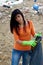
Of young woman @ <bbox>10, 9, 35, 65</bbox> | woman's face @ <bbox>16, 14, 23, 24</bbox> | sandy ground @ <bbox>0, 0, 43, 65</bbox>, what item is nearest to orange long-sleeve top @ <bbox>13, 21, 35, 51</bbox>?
young woman @ <bbox>10, 9, 35, 65</bbox>

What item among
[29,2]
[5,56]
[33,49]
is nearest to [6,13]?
[29,2]

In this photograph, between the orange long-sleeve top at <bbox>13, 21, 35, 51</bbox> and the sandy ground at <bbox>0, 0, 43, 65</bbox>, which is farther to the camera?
the sandy ground at <bbox>0, 0, 43, 65</bbox>

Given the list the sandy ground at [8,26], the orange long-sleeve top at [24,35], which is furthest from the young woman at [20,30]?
the sandy ground at [8,26]

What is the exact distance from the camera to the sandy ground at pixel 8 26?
6.15 metres

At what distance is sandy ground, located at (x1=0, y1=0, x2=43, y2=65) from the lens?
6150mm

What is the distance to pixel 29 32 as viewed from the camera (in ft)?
13.8

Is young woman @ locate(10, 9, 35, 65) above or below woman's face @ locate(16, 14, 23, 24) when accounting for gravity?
below

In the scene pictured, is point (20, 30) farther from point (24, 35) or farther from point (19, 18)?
point (19, 18)

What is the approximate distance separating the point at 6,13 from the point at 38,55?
5.62 meters

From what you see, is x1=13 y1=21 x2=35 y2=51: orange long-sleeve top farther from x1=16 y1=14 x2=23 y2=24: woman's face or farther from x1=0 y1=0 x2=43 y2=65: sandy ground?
x1=0 y1=0 x2=43 y2=65: sandy ground

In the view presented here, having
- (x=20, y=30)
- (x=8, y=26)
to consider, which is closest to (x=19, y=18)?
(x=20, y=30)

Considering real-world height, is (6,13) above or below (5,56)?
above

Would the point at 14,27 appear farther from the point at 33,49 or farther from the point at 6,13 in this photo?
the point at 6,13

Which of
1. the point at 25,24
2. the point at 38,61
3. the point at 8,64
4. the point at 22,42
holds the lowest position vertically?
the point at 8,64
